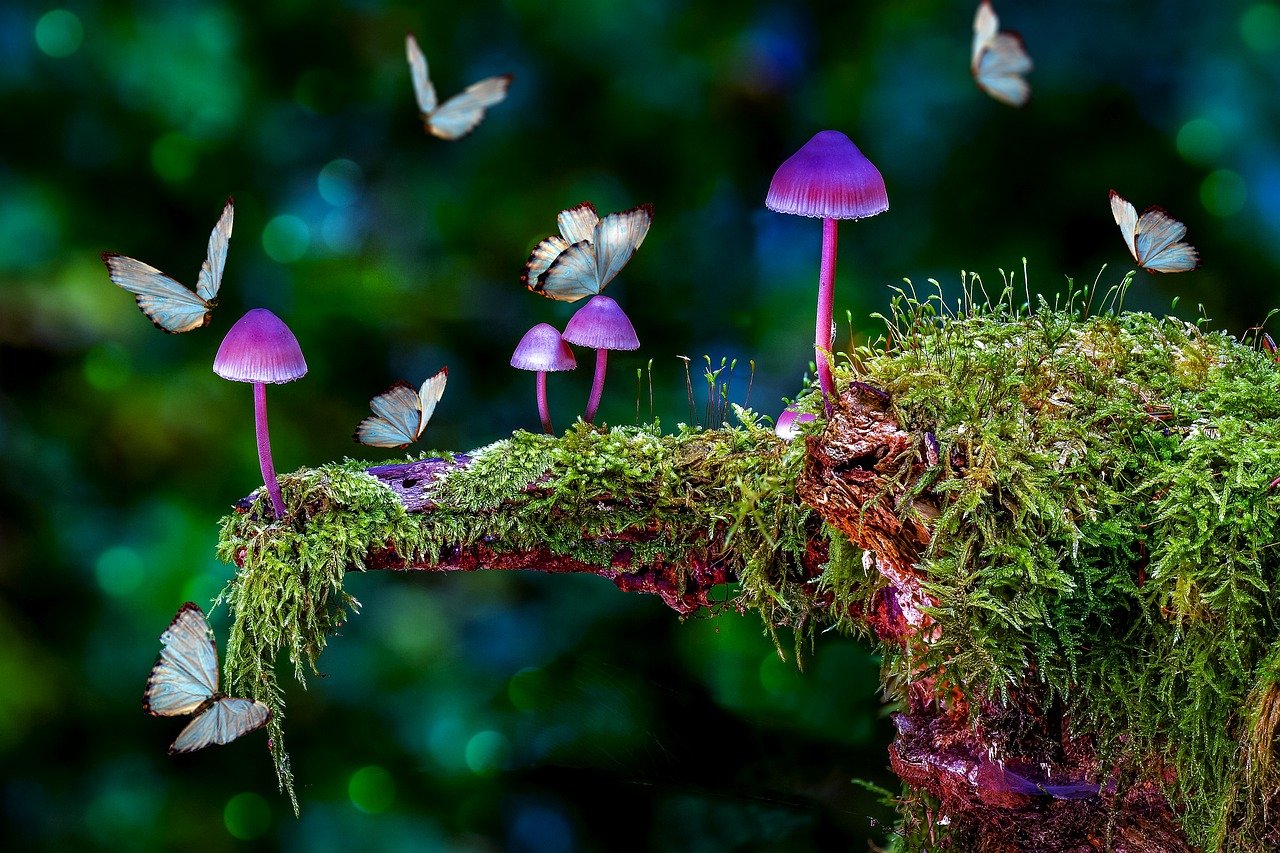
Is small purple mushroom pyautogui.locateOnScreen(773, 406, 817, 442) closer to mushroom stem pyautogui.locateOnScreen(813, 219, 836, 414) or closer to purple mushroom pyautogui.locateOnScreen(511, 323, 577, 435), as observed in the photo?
mushroom stem pyautogui.locateOnScreen(813, 219, 836, 414)

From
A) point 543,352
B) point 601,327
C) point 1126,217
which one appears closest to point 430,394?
point 543,352

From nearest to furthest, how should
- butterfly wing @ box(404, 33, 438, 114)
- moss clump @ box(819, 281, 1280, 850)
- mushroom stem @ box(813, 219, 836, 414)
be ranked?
moss clump @ box(819, 281, 1280, 850), mushroom stem @ box(813, 219, 836, 414), butterfly wing @ box(404, 33, 438, 114)

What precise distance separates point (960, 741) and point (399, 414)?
94 cm

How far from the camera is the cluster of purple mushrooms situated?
4.25 ft

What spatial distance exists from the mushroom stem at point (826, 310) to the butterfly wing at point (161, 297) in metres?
0.88

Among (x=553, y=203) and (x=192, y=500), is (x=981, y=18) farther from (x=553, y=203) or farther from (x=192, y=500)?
(x=192, y=500)

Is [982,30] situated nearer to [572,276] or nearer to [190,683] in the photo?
[572,276]

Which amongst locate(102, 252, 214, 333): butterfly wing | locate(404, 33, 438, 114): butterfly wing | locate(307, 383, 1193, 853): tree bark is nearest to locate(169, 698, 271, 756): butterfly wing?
locate(102, 252, 214, 333): butterfly wing

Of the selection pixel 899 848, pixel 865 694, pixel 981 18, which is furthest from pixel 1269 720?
Answer: pixel 865 694

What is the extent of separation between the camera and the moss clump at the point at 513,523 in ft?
5.12

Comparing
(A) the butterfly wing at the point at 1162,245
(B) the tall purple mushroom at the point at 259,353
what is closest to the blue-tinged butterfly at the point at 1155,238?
(A) the butterfly wing at the point at 1162,245

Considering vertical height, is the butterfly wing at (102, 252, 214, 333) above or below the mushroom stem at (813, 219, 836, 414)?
above

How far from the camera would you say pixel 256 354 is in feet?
4.63

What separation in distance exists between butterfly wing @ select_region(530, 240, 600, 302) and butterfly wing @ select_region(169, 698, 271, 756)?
71 cm
